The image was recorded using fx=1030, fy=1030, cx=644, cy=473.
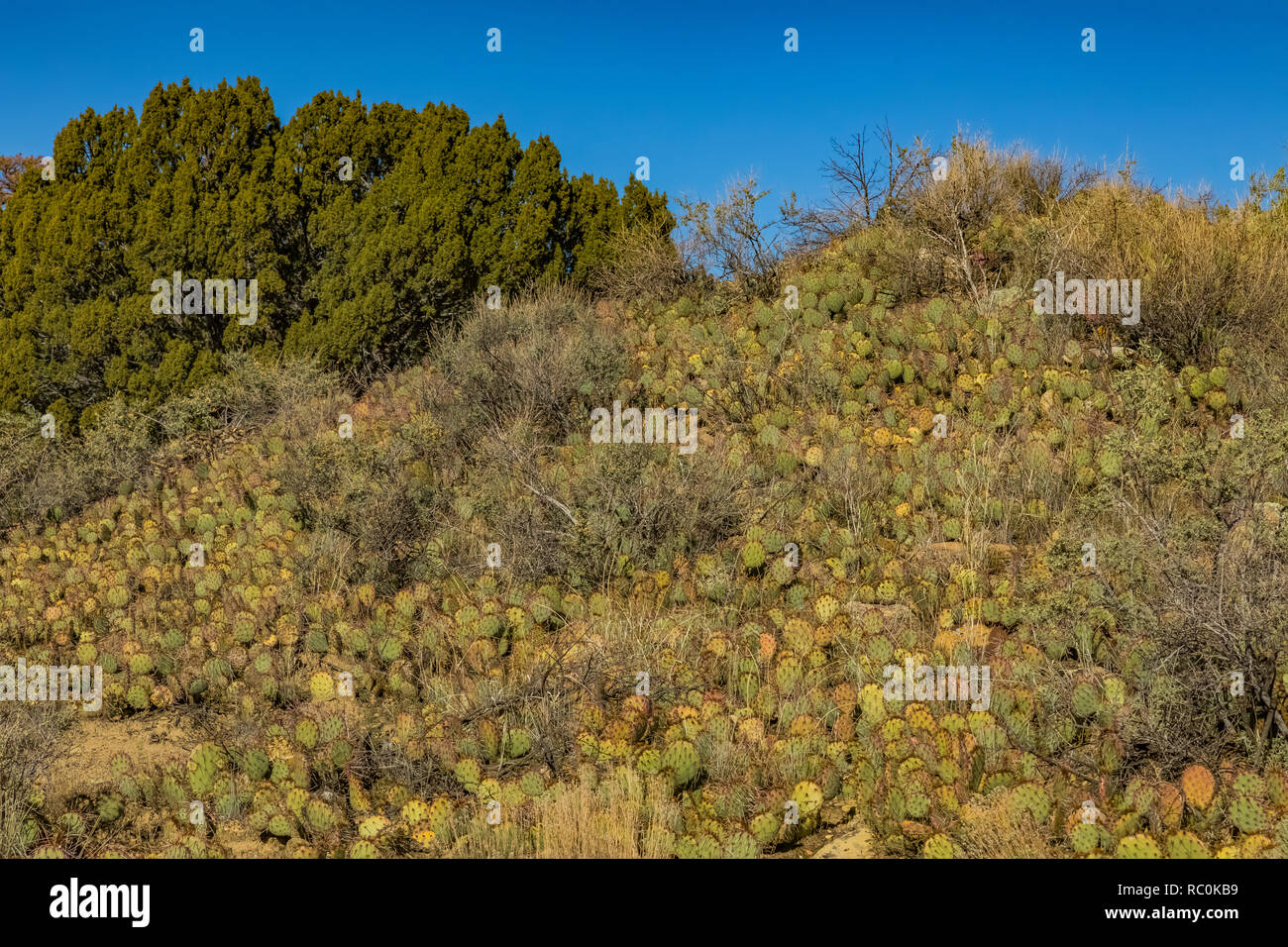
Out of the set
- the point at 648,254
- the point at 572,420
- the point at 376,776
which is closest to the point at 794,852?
the point at 376,776

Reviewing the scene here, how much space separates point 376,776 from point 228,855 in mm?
792

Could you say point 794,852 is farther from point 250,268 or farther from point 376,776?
point 250,268

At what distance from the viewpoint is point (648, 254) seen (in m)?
13.4
